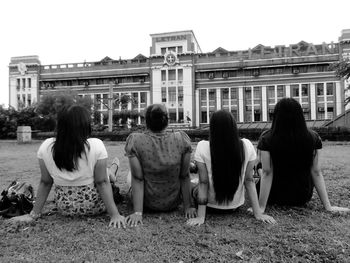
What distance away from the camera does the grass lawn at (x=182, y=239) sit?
7.05 feet

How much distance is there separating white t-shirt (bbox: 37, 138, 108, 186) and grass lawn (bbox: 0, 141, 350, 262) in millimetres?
399

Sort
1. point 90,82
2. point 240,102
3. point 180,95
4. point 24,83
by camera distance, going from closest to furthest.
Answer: point 240,102
point 180,95
point 90,82
point 24,83

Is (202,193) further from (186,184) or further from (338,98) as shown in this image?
(338,98)

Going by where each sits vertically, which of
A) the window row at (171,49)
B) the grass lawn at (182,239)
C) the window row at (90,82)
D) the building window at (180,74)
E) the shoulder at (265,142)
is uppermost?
the window row at (171,49)

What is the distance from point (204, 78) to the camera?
4053cm

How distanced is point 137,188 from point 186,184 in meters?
0.48

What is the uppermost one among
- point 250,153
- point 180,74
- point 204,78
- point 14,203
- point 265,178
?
point 180,74

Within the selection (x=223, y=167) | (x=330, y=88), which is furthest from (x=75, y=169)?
(x=330, y=88)

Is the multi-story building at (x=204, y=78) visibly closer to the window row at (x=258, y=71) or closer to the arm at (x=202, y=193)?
the window row at (x=258, y=71)

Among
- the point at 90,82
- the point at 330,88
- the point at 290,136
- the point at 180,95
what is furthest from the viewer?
the point at 90,82

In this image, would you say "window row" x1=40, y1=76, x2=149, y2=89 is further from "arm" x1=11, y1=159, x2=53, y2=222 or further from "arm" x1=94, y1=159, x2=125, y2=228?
"arm" x1=94, y1=159, x2=125, y2=228

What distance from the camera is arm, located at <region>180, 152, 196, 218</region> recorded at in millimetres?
2998

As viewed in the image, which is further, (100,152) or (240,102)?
(240,102)

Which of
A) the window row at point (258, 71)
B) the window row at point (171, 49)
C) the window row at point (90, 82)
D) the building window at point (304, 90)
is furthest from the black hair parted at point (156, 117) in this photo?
the window row at point (90, 82)
